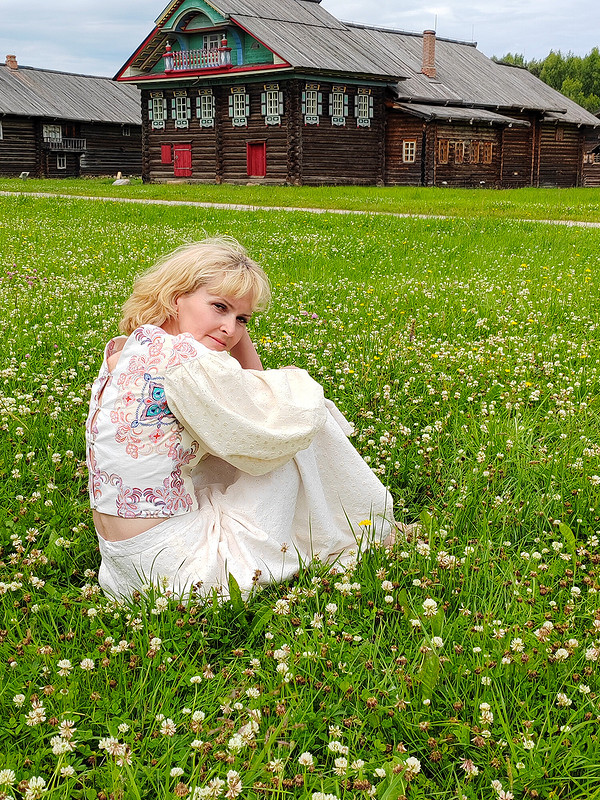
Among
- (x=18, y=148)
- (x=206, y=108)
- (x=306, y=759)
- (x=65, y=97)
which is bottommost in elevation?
(x=306, y=759)

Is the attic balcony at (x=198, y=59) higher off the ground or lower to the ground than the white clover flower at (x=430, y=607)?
higher

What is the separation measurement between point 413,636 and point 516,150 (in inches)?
1780

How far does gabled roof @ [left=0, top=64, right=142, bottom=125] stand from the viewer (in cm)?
4816

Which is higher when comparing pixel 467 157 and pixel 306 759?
pixel 467 157

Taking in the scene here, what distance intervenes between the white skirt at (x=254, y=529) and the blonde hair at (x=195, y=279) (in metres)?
0.63

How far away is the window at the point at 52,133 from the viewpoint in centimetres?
4962

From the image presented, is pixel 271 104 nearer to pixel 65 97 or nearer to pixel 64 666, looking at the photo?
pixel 65 97

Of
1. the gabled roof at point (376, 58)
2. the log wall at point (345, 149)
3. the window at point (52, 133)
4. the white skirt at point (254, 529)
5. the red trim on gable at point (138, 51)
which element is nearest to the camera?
the white skirt at point (254, 529)

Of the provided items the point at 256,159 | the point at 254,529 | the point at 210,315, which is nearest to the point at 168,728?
the point at 254,529

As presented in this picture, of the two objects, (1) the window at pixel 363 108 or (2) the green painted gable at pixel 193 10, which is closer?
(2) the green painted gable at pixel 193 10

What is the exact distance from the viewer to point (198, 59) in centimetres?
3806

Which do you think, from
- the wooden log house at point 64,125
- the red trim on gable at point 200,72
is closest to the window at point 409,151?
the red trim on gable at point 200,72

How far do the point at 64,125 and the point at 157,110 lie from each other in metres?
11.8

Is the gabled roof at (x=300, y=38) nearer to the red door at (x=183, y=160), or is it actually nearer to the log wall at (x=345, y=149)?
the log wall at (x=345, y=149)
